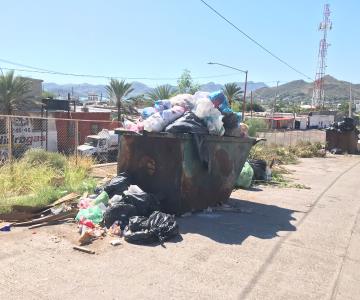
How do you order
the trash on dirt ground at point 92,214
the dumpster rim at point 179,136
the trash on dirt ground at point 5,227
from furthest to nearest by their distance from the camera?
1. the dumpster rim at point 179,136
2. the trash on dirt ground at point 92,214
3. the trash on dirt ground at point 5,227

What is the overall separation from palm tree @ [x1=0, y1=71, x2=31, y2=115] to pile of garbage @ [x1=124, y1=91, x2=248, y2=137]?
72.0 feet

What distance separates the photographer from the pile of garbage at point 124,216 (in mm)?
5836

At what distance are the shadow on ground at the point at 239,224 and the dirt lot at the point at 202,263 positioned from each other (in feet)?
0.05

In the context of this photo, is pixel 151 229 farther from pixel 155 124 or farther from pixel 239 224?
pixel 155 124

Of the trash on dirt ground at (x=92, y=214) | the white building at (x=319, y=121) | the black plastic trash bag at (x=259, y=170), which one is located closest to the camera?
the trash on dirt ground at (x=92, y=214)

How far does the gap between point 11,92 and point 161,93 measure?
16315 millimetres

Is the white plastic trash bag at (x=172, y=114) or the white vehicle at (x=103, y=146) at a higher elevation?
the white plastic trash bag at (x=172, y=114)

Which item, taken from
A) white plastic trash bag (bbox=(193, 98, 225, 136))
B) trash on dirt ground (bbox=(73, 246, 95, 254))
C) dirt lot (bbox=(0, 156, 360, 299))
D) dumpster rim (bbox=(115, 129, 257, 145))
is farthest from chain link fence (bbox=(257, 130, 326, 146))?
trash on dirt ground (bbox=(73, 246, 95, 254))

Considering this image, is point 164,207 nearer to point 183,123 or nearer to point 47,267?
point 183,123

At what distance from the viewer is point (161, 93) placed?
1636 inches

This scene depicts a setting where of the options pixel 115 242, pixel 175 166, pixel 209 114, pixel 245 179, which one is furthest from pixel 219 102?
pixel 245 179

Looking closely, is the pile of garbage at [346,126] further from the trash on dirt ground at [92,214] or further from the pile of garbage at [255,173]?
the trash on dirt ground at [92,214]

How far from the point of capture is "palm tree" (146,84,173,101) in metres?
41.5

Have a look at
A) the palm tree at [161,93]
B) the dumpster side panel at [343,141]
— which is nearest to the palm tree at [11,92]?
the palm tree at [161,93]
